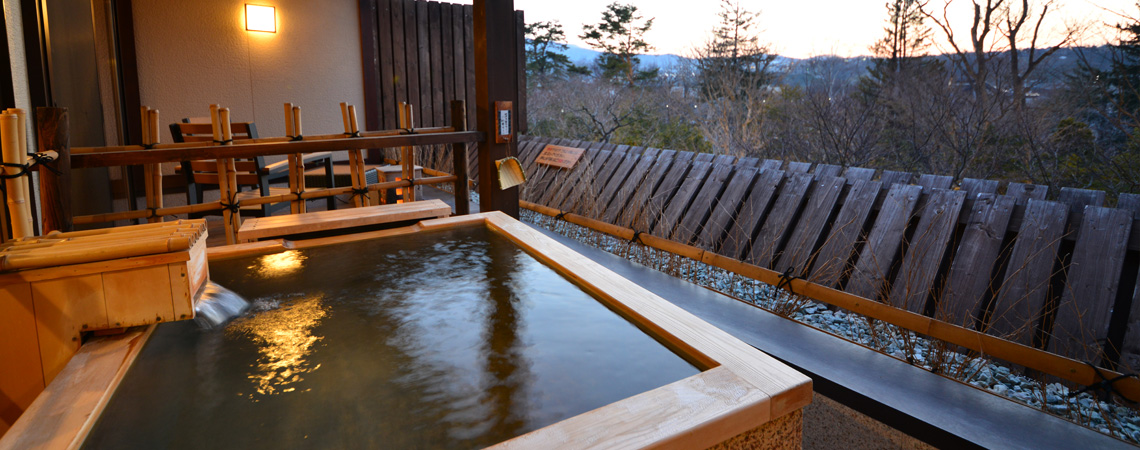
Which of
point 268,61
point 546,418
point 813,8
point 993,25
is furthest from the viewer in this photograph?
point 813,8

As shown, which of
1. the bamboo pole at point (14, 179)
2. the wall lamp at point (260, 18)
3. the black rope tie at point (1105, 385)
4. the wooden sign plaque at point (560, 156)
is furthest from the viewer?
the wall lamp at point (260, 18)

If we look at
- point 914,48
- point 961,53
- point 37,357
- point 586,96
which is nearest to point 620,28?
point 586,96

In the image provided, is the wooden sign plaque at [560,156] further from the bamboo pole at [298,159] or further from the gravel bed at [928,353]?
the bamboo pole at [298,159]

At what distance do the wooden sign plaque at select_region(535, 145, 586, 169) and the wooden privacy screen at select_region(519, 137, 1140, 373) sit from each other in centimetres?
135

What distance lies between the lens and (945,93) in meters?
6.94

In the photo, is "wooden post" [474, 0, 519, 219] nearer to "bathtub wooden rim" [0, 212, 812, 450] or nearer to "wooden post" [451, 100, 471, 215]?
"wooden post" [451, 100, 471, 215]

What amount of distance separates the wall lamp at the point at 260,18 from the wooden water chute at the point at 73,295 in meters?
5.19

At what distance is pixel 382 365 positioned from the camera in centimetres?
129

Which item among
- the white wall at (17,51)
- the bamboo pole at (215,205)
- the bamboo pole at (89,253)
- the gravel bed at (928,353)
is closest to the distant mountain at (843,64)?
the gravel bed at (928,353)

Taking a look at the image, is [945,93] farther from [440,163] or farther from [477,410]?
[477,410]

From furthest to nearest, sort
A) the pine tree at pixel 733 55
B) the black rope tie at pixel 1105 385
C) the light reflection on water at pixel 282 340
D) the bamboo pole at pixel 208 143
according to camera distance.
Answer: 1. the pine tree at pixel 733 55
2. the bamboo pole at pixel 208 143
3. the black rope tie at pixel 1105 385
4. the light reflection on water at pixel 282 340

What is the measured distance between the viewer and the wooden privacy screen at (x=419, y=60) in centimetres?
698

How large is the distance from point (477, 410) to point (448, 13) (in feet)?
24.2

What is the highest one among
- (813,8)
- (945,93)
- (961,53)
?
(813,8)
